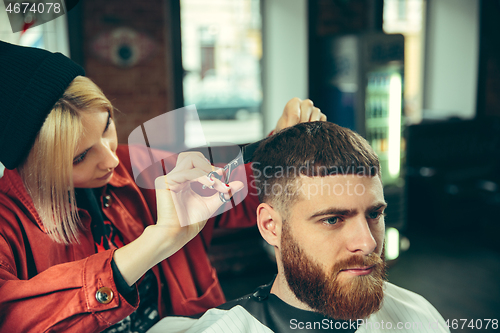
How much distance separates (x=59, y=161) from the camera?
920 mm

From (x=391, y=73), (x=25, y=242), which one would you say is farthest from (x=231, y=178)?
(x=391, y=73)

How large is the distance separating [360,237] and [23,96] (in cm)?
83

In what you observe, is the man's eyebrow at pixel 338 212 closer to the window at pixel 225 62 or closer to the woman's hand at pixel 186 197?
the woman's hand at pixel 186 197

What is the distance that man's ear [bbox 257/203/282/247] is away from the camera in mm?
1111

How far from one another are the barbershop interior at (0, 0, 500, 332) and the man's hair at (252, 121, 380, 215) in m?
2.01

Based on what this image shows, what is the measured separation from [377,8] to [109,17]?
9.52 feet

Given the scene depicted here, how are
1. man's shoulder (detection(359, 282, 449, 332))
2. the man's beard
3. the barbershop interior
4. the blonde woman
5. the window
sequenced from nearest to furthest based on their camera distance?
the blonde woman
the man's beard
man's shoulder (detection(359, 282, 449, 332))
the barbershop interior
the window

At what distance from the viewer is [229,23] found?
424 cm

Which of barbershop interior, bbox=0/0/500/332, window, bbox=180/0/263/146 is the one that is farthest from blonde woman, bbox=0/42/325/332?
window, bbox=180/0/263/146

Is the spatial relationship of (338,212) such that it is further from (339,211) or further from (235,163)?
(235,163)

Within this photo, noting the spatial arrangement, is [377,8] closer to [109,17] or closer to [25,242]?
[109,17]

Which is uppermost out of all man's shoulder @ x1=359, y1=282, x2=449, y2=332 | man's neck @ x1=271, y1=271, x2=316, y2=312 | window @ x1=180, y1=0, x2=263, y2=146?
→ window @ x1=180, y1=0, x2=263, y2=146

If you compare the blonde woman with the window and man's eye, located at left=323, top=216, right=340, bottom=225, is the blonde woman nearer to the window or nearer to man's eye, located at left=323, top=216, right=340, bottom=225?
man's eye, located at left=323, top=216, right=340, bottom=225

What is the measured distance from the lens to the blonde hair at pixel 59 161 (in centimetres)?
90
